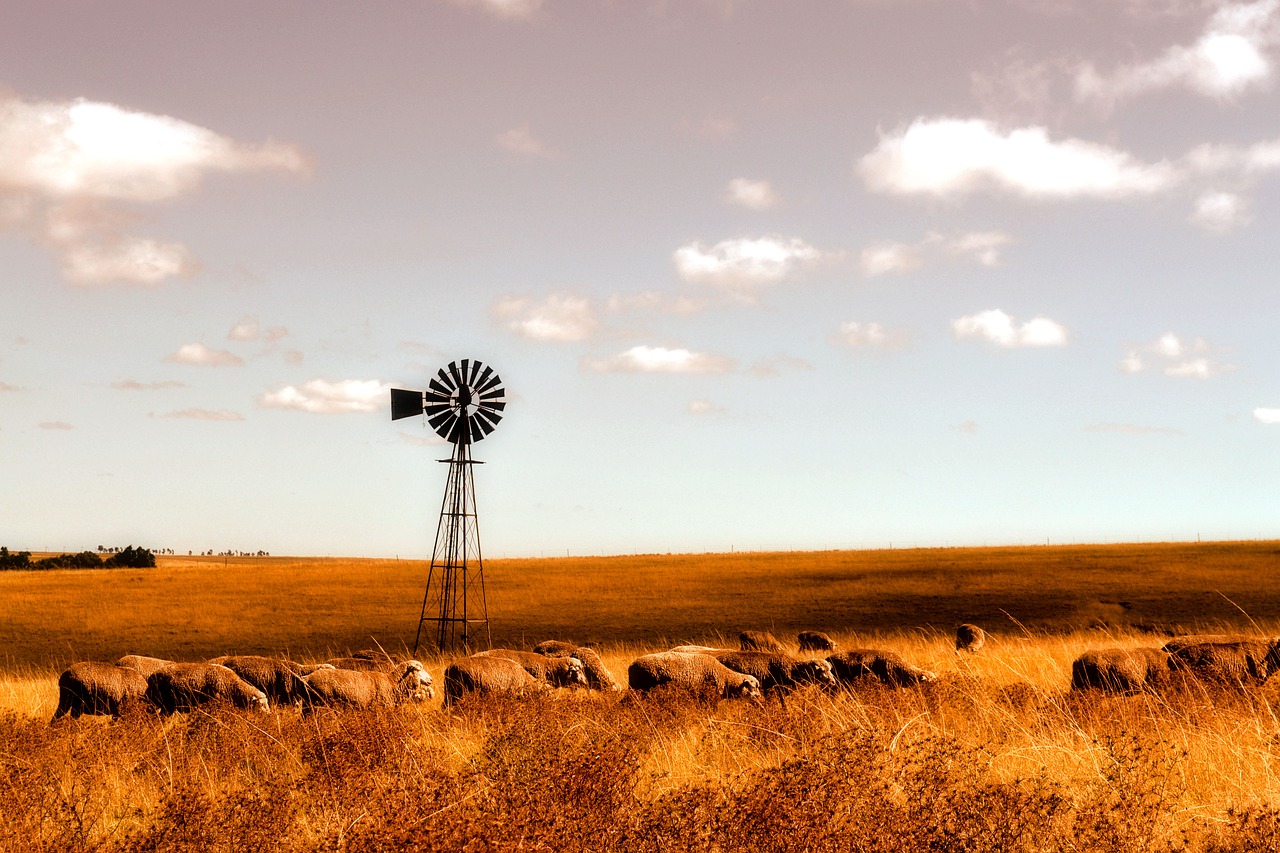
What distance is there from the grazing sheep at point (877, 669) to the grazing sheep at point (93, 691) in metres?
11.4

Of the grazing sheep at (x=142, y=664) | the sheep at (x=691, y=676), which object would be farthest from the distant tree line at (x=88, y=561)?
the sheep at (x=691, y=676)

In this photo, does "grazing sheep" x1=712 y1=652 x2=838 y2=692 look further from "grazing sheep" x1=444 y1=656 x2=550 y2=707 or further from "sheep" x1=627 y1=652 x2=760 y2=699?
"grazing sheep" x1=444 y1=656 x2=550 y2=707

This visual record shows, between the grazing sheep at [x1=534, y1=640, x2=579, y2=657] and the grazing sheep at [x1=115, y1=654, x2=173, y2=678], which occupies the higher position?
the grazing sheep at [x1=115, y1=654, x2=173, y2=678]

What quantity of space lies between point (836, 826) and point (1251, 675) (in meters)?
12.5

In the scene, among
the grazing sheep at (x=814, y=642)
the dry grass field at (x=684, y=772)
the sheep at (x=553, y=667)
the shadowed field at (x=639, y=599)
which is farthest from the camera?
the shadowed field at (x=639, y=599)

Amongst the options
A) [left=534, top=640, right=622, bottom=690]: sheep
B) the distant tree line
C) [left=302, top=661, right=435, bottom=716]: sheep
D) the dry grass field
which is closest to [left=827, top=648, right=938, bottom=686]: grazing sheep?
the dry grass field

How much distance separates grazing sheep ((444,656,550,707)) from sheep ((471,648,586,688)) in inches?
59.8

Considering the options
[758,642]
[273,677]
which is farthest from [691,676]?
[758,642]

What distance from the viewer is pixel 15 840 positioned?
703cm

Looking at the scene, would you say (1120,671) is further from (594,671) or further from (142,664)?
(142,664)

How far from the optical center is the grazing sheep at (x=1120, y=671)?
15.2 meters

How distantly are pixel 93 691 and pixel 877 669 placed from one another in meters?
12.8

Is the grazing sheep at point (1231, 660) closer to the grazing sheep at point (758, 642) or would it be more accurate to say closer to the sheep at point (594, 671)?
the grazing sheep at point (758, 642)

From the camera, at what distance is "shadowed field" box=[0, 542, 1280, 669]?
39.0 m
